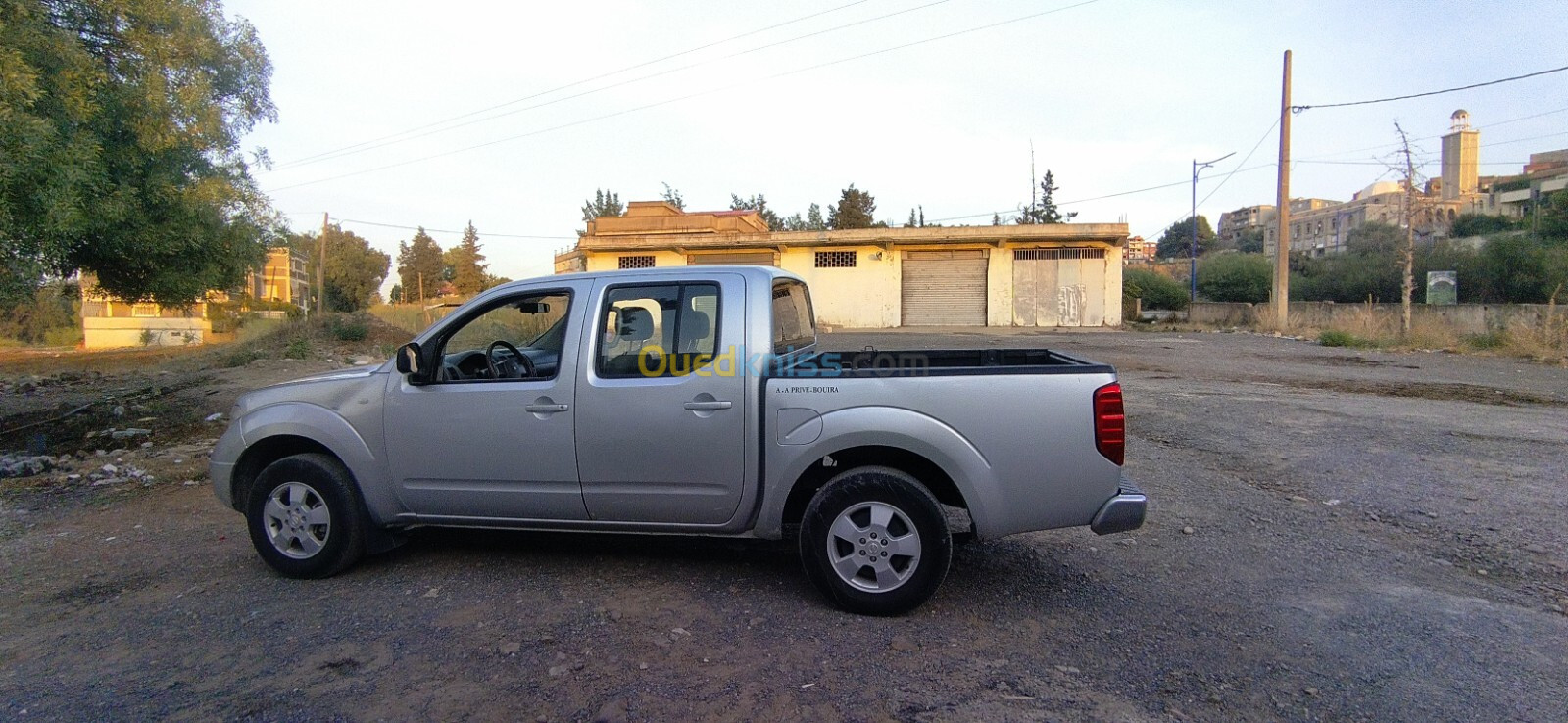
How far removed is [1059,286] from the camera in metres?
29.2

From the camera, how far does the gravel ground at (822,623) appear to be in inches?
117

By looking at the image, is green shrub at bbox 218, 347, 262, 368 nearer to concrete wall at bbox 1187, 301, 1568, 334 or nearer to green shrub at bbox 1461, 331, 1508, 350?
green shrub at bbox 1461, 331, 1508, 350

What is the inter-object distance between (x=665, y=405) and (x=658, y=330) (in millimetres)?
434

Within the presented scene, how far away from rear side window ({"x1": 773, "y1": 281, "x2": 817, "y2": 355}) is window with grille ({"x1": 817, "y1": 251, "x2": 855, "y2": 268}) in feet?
84.1

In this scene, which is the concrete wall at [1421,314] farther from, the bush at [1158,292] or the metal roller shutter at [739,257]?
the metal roller shutter at [739,257]

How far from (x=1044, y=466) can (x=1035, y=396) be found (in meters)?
0.32

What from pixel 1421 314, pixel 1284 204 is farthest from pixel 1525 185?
pixel 1284 204

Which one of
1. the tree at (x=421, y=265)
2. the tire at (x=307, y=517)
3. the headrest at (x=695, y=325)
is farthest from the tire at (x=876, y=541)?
the tree at (x=421, y=265)

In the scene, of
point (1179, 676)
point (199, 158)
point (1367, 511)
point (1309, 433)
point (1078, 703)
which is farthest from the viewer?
point (199, 158)

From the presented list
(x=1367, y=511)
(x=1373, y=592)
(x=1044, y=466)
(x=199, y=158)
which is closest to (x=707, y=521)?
(x=1044, y=466)

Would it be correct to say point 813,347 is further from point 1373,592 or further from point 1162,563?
point 1373,592

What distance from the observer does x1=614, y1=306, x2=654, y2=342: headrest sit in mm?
4113

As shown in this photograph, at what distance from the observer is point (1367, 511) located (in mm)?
5430

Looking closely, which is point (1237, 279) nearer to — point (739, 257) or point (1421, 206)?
point (1421, 206)
